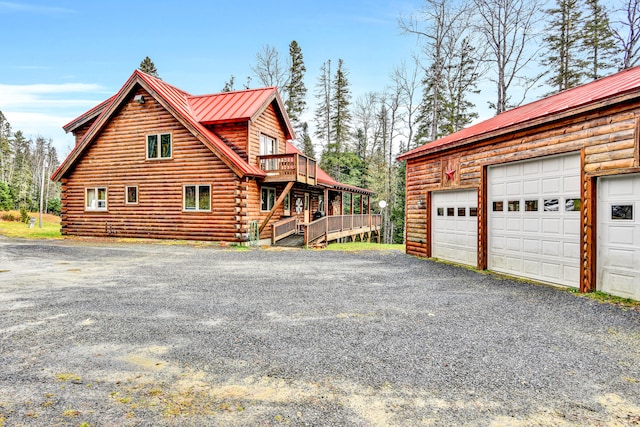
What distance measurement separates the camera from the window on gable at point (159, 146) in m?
17.6

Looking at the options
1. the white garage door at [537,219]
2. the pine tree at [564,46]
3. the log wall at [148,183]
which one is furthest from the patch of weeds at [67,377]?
the pine tree at [564,46]

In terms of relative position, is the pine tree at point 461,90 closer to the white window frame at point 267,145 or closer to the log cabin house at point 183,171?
the white window frame at point 267,145

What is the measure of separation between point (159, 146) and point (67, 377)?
15973 millimetres

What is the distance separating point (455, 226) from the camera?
37.7 ft

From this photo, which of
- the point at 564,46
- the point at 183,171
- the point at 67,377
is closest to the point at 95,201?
the point at 183,171

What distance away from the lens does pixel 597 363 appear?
12.7ft

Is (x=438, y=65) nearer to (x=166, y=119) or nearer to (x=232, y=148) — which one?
(x=232, y=148)

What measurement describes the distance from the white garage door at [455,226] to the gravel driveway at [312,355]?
2.69 metres

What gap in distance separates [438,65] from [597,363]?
70.1 feet

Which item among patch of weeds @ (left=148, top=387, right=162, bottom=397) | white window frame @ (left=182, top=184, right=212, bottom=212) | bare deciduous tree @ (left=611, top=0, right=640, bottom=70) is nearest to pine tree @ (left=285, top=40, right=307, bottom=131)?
white window frame @ (left=182, top=184, right=212, bottom=212)

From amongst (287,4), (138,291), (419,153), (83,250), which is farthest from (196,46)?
(138,291)

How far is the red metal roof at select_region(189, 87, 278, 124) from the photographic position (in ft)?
57.4

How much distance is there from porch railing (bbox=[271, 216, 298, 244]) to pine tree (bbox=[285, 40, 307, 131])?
2070 centimetres

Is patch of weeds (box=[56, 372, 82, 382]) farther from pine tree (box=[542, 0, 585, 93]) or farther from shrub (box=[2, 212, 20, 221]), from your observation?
shrub (box=[2, 212, 20, 221])
